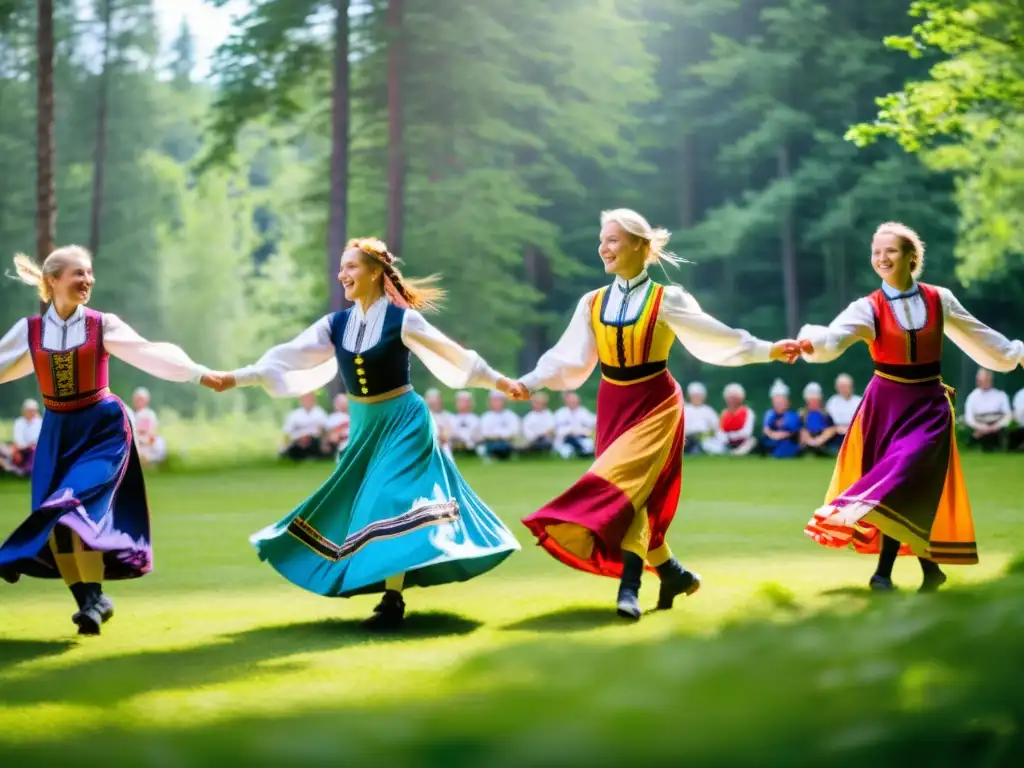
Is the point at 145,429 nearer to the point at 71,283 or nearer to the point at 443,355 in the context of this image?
the point at 71,283

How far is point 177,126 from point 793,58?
30.0 m

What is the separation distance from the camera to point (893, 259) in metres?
6.38

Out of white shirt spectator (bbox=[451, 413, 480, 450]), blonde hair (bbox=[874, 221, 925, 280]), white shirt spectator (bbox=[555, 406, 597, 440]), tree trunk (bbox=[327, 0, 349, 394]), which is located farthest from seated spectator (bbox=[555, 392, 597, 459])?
blonde hair (bbox=[874, 221, 925, 280])

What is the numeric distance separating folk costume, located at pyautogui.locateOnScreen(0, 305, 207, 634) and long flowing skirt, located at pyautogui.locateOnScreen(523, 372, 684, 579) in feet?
5.74

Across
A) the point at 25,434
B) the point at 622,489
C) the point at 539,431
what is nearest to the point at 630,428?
the point at 622,489

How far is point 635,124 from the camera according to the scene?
30.8 meters

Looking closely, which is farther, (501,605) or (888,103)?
(888,103)

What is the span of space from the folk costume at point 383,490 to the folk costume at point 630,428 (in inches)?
12.2

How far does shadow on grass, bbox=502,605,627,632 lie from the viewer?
18.6ft

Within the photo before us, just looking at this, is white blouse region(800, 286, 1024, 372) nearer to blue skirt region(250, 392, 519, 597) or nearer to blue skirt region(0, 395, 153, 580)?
blue skirt region(250, 392, 519, 597)

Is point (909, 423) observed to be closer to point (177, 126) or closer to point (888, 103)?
point (888, 103)

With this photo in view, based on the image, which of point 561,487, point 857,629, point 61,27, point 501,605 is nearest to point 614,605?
point 501,605

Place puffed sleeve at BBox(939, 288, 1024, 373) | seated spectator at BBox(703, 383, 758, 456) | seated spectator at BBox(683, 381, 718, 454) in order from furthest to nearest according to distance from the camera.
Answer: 1. seated spectator at BBox(683, 381, 718, 454)
2. seated spectator at BBox(703, 383, 758, 456)
3. puffed sleeve at BBox(939, 288, 1024, 373)

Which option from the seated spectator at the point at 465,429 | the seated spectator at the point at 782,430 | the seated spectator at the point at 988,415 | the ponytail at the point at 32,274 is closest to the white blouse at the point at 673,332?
the ponytail at the point at 32,274
